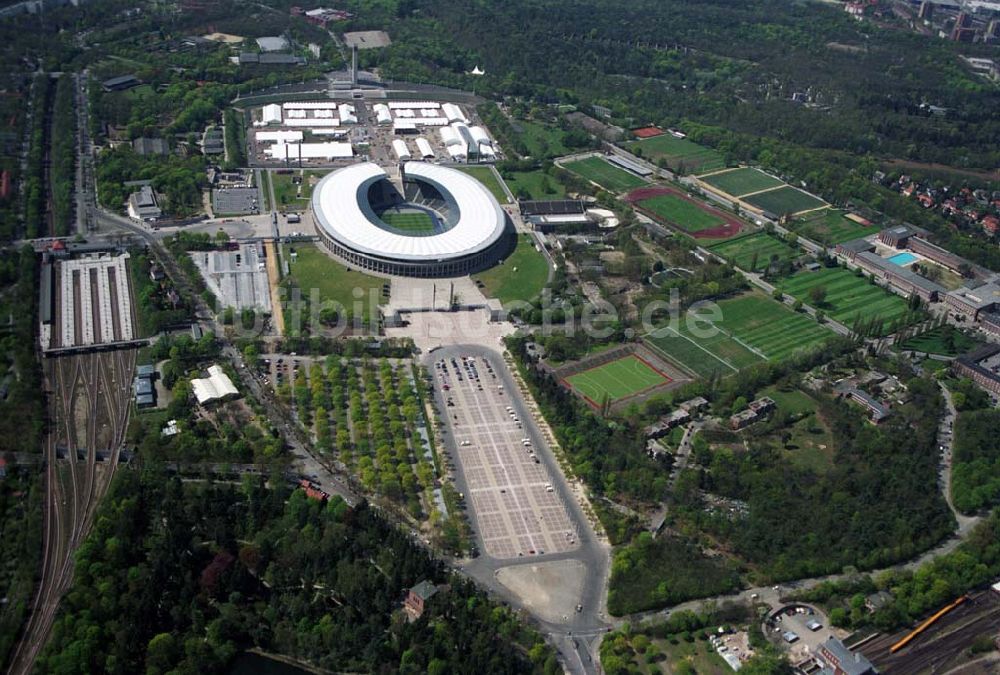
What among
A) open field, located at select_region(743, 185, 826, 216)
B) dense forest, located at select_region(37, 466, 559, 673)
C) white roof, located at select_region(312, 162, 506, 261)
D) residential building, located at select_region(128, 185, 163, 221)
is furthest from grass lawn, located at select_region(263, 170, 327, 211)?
open field, located at select_region(743, 185, 826, 216)

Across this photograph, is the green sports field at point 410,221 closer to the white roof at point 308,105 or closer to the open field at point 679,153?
the white roof at point 308,105

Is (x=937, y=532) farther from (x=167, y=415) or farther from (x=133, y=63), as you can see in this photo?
(x=133, y=63)

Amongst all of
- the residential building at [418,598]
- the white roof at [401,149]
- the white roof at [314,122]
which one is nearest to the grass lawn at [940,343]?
the residential building at [418,598]

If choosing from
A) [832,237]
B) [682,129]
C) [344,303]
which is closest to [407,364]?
[344,303]

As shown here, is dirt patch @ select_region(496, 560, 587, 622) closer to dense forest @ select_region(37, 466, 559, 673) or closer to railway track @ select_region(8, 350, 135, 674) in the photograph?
dense forest @ select_region(37, 466, 559, 673)

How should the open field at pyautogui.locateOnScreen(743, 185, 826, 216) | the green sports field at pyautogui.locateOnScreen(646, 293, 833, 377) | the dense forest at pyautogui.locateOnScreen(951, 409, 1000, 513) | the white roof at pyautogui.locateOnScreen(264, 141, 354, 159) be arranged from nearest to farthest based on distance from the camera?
Answer: the dense forest at pyautogui.locateOnScreen(951, 409, 1000, 513) < the green sports field at pyautogui.locateOnScreen(646, 293, 833, 377) < the open field at pyautogui.locateOnScreen(743, 185, 826, 216) < the white roof at pyautogui.locateOnScreen(264, 141, 354, 159)

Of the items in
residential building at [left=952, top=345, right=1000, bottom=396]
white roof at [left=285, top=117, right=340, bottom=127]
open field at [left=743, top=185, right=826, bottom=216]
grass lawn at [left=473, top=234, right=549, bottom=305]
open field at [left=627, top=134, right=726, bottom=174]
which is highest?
A: white roof at [left=285, top=117, right=340, bottom=127]
